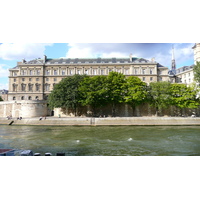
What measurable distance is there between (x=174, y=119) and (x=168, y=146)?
52.3 ft

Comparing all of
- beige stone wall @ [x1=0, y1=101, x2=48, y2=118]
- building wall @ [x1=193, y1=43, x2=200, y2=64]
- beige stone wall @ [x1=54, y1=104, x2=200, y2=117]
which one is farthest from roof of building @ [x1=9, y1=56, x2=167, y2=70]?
beige stone wall @ [x1=54, y1=104, x2=200, y2=117]

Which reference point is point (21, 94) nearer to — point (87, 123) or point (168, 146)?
point (87, 123)

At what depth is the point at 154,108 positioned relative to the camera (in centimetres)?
3250

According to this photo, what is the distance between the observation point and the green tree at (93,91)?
28.9 m

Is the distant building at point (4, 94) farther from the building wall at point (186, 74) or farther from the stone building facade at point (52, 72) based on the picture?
the building wall at point (186, 74)

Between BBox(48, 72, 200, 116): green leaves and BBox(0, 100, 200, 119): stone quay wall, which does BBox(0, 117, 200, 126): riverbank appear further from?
BBox(0, 100, 200, 119): stone quay wall

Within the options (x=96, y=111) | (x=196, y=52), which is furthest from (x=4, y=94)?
(x=196, y=52)

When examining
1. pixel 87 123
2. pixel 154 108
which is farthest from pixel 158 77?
pixel 87 123

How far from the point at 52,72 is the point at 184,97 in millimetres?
32231

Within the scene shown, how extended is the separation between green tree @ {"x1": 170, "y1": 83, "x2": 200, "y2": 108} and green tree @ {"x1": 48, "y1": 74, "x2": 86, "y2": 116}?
16.3 m

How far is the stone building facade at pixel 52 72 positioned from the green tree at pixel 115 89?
1472cm

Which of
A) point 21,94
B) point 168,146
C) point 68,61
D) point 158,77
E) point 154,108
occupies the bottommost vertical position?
point 168,146
